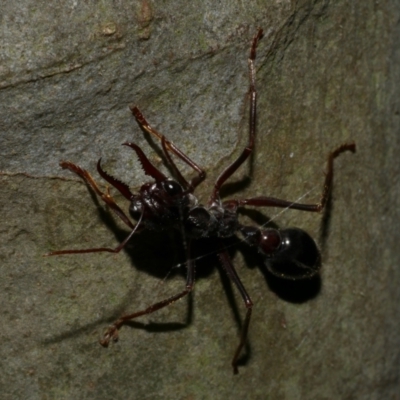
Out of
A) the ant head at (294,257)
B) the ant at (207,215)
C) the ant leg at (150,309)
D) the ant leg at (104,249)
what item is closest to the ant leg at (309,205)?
the ant at (207,215)

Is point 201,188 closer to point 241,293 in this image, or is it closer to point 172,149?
point 172,149

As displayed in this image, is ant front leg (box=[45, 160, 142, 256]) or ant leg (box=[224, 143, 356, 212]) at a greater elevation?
ant front leg (box=[45, 160, 142, 256])

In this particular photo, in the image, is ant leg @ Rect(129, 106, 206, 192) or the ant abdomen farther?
the ant abdomen

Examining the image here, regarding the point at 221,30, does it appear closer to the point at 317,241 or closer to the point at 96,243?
the point at 96,243

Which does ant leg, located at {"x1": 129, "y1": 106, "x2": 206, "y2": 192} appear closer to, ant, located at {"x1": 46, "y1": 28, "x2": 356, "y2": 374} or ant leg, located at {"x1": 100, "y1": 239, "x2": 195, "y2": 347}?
ant, located at {"x1": 46, "y1": 28, "x2": 356, "y2": 374}

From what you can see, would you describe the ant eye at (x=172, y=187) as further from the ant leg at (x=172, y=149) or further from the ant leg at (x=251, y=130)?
the ant leg at (x=251, y=130)

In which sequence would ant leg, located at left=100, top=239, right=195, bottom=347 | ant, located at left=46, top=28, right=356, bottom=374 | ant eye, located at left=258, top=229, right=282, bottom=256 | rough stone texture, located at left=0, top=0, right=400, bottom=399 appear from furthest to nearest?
ant eye, located at left=258, top=229, right=282, bottom=256 < ant leg, located at left=100, top=239, right=195, bottom=347 < ant, located at left=46, top=28, right=356, bottom=374 < rough stone texture, located at left=0, top=0, right=400, bottom=399

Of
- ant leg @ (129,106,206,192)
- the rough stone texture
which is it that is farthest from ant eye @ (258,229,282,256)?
ant leg @ (129,106,206,192)

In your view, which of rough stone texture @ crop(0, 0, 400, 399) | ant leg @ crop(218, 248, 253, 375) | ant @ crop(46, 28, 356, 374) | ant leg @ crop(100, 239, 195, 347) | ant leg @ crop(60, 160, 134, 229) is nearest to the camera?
rough stone texture @ crop(0, 0, 400, 399)
